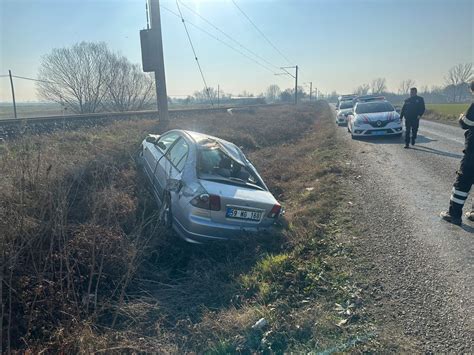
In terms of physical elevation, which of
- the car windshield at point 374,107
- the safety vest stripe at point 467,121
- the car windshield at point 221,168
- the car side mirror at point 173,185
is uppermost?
the car windshield at point 374,107

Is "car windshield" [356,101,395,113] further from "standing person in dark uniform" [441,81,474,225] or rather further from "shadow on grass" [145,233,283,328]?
"shadow on grass" [145,233,283,328]

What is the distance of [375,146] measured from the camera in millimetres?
10250

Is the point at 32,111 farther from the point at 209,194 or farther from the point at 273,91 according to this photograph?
the point at 273,91

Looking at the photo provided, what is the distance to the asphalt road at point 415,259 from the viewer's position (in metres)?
2.19

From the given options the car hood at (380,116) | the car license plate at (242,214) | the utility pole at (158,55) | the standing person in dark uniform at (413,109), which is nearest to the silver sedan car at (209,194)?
the car license plate at (242,214)

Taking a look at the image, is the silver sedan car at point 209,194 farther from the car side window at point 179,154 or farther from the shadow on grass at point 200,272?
the shadow on grass at point 200,272

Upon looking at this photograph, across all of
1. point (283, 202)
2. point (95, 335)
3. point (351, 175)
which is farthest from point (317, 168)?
point (95, 335)

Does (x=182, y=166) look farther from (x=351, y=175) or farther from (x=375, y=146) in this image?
(x=375, y=146)

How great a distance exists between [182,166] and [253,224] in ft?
4.47

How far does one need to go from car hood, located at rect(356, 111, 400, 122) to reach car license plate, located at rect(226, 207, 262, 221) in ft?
31.7

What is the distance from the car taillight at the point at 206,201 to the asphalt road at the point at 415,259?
5.99 ft

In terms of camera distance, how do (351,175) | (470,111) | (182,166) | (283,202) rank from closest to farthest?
(470,111) < (182,166) < (283,202) < (351,175)

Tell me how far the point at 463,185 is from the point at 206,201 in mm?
3549

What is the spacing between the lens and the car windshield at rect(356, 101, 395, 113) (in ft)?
40.0
